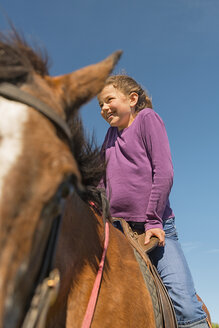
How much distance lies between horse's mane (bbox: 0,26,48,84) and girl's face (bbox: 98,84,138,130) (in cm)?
187

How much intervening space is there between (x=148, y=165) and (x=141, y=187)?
0.25m

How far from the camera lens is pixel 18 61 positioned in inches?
75.9

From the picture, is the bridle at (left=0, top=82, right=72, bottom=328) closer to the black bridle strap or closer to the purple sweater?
the black bridle strap

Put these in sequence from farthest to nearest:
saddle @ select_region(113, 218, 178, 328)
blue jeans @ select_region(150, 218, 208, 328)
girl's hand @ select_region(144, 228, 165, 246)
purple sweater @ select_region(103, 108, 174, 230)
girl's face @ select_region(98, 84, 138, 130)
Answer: girl's face @ select_region(98, 84, 138, 130), purple sweater @ select_region(103, 108, 174, 230), girl's hand @ select_region(144, 228, 165, 246), blue jeans @ select_region(150, 218, 208, 328), saddle @ select_region(113, 218, 178, 328)

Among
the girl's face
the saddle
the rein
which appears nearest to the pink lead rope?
the rein

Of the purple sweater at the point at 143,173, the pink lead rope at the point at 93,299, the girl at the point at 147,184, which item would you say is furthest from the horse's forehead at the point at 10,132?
the purple sweater at the point at 143,173

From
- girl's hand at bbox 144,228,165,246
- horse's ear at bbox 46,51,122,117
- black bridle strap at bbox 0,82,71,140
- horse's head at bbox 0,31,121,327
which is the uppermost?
horse's ear at bbox 46,51,122,117

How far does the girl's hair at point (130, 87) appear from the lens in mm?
4156

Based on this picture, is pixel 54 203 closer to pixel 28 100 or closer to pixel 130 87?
pixel 28 100

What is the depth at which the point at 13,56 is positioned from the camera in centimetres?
193

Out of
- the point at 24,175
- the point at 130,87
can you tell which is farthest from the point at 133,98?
the point at 24,175

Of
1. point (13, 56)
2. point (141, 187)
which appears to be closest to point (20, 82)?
point (13, 56)

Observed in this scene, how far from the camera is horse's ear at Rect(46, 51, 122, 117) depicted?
201 centimetres

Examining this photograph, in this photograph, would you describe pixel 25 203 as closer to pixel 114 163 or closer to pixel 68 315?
pixel 68 315
